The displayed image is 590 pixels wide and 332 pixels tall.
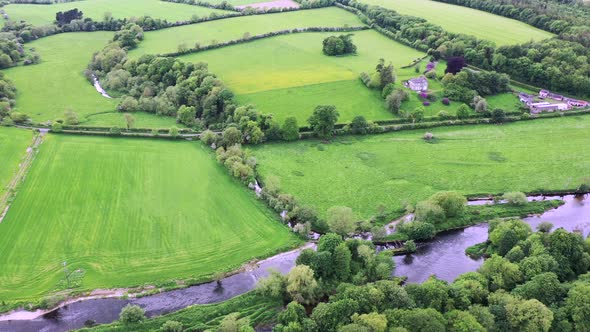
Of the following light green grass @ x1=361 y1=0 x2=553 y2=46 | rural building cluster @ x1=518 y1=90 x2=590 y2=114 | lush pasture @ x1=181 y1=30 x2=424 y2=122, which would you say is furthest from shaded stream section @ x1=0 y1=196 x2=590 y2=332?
light green grass @ x1=361 y1=0 x2=553 y2=46

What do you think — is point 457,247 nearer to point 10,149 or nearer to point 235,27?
point 10,149

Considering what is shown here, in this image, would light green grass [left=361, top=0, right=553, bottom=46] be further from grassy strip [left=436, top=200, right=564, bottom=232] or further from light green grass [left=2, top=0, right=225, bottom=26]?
grassy strip [left=436, top=200, right=564, bottom=232]

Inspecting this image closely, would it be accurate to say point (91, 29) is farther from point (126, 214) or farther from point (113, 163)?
point (126, 214)

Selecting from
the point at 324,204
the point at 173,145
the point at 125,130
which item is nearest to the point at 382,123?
the point at 324,204

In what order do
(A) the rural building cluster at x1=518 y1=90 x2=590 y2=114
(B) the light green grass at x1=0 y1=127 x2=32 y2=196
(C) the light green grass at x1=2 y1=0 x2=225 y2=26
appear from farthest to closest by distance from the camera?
(C) the light green grass at x1=2 y1=0 x2=225 y2=26 < (A) the rural building cluster at x1=518 y1=90 x2=590 y2=114 < (B) the light green grass at x1=0 y1=127 x2=32 y2=196

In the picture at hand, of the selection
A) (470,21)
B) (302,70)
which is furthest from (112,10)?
(470,21)
